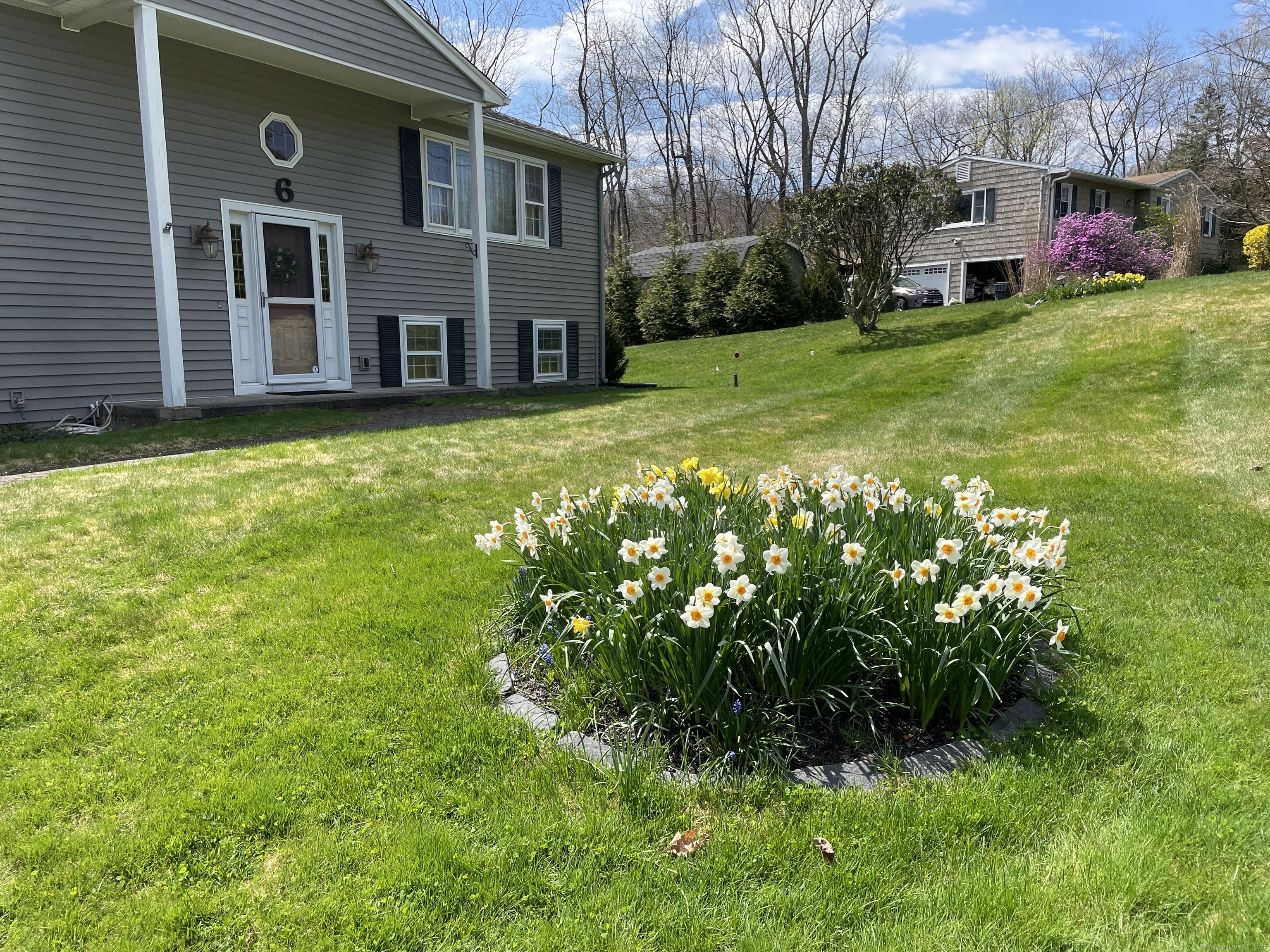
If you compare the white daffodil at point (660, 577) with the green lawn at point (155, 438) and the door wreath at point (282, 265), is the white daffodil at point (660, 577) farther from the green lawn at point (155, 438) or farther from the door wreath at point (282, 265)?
the door wreath at point (282, 265)

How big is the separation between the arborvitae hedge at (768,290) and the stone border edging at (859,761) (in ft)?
64.4

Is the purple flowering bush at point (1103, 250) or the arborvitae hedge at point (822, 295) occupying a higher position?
the purple flowering bush at point (1103, 250)

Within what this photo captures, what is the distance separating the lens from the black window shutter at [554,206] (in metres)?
13.5

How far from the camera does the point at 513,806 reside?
82.0 inches

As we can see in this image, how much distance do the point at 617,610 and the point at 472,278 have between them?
1074 centimetres

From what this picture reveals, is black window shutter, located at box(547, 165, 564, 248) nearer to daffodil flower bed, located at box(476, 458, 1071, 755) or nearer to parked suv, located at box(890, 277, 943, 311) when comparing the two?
daffodil flower bed, located at box(476, 458, 1071, 755)

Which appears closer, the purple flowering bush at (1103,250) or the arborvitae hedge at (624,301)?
the purple flowering bush at (1103,250)

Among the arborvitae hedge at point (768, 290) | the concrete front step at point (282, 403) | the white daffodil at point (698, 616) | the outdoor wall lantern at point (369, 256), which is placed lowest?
the white daffodil at point (698, 616)

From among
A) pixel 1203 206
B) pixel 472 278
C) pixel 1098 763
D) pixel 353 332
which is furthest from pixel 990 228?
pixel 1098 763

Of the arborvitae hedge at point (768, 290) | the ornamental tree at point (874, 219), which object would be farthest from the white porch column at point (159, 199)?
the arborvitae hedge at point (768, 290)

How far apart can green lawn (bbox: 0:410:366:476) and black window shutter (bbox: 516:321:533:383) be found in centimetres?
483

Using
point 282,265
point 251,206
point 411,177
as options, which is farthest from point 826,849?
point 411,177

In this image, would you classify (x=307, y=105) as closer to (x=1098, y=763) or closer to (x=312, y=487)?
(x=312, y=487)

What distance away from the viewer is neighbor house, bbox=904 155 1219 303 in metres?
25.0
